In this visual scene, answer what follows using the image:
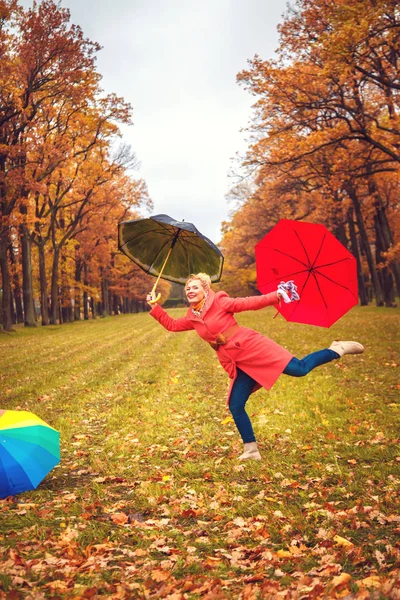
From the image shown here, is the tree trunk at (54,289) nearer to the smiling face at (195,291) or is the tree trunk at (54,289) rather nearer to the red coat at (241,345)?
the smiling face at (195,291)

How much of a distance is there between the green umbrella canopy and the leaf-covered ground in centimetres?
241

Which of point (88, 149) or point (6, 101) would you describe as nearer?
point (6, 101)

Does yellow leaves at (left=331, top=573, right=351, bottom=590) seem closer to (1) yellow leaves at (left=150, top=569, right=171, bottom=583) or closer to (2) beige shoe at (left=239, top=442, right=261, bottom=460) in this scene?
(1) yellow leaves at (left=150, top=569, right=171, bottom=583)

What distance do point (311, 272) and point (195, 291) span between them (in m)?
1.52

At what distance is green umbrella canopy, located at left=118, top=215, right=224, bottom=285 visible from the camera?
5914 millimetres

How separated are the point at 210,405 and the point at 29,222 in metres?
20.0

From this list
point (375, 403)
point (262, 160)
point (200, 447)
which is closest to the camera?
point (200, 447)

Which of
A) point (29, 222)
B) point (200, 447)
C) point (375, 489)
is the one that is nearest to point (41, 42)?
point (29, 222)

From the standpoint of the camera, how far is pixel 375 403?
27.2 feet

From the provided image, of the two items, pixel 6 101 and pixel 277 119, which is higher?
pixel 6 101

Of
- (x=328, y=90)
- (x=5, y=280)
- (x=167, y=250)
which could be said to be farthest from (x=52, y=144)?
(x=167, y=250)

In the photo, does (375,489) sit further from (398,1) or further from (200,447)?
(398,1)

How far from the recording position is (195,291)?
5426mm

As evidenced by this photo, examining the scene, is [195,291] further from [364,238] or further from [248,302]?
[364,238]
